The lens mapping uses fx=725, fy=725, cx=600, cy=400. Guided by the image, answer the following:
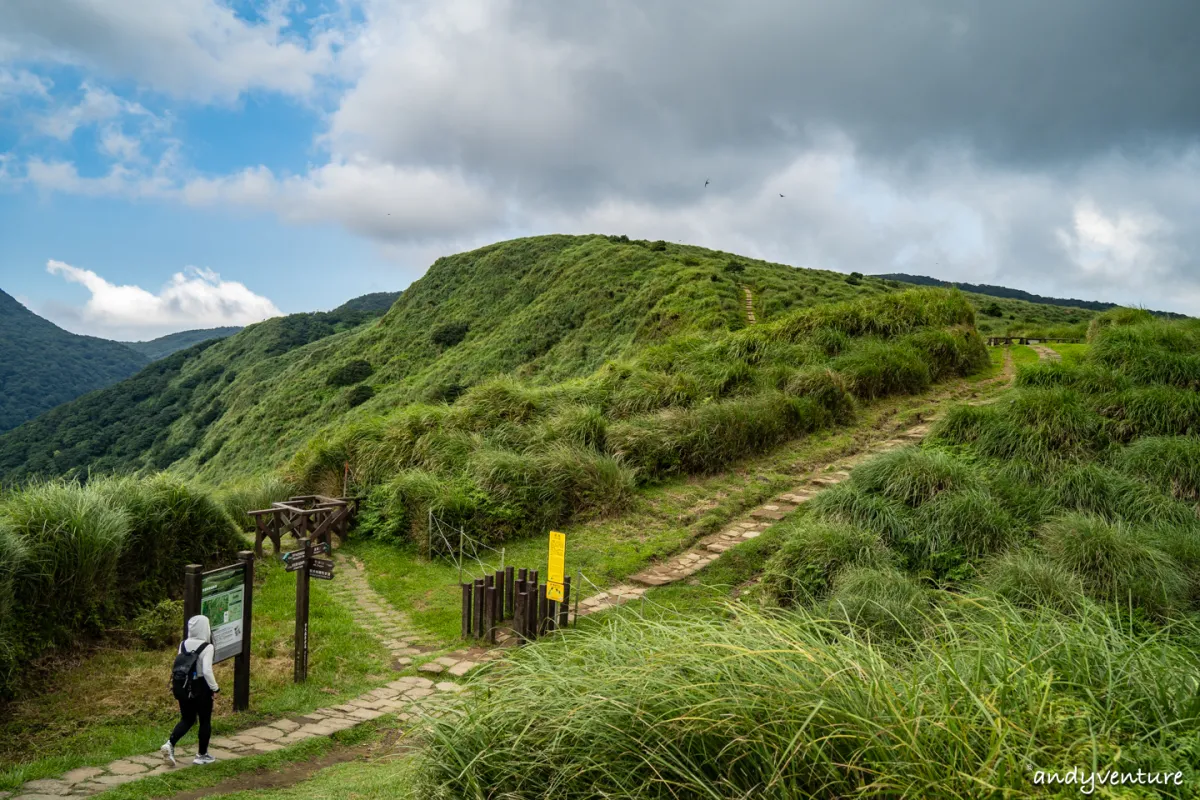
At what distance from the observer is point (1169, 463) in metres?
8.15

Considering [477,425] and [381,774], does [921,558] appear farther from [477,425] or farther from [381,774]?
[477,425]

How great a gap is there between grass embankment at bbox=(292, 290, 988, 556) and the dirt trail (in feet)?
4.85

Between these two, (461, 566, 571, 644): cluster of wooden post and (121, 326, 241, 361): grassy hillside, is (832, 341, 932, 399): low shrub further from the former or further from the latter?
(121, 326, 241, 361): grassy hillside

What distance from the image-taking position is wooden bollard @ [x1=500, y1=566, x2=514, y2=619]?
814 centimetres

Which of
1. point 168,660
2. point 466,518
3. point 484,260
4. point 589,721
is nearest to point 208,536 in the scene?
point 168,660

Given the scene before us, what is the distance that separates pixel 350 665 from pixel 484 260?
49.0m

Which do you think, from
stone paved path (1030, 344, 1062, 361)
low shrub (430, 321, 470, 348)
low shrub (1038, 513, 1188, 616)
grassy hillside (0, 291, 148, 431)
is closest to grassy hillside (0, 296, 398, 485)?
low shrub (430, 321, 470, 348)

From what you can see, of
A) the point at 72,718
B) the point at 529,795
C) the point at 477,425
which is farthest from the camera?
the point at 477,425

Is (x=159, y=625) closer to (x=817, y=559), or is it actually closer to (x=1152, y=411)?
(x=817, y=559)

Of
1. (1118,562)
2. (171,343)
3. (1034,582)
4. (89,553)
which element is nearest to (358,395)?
(89,553)

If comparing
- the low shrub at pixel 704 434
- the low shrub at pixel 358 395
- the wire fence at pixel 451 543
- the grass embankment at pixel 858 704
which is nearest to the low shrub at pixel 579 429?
the low shrub at pixel 704 434

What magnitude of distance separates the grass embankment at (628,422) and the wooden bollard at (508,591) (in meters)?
2.15

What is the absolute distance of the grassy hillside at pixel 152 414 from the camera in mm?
47438

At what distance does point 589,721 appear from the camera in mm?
3107
